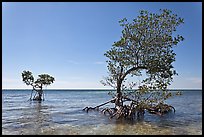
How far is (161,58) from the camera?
17.0 metres

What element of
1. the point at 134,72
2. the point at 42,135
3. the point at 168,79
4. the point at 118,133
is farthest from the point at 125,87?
the point at 42,135

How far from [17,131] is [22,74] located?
99.4 ft

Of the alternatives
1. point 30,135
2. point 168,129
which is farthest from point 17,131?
point 168,129

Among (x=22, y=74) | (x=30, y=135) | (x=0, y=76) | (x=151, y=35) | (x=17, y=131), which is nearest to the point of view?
(x=0, y=76)

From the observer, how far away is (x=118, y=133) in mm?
12320

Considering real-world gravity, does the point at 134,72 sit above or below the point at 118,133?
above

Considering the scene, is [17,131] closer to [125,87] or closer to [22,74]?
[125,87]

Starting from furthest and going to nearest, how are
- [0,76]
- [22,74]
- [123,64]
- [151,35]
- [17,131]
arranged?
[22,74], [123,64], [151,35], [17,131], [0,76]

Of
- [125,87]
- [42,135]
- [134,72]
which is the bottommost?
[42,135]

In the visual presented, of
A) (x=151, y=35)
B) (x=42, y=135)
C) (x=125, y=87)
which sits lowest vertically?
(x=42, y=135)

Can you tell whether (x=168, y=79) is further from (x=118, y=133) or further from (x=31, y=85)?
(x=31, y=85)

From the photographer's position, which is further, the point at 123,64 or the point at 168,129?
the point at 123,64

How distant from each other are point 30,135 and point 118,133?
4822mm

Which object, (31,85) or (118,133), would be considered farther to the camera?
(31,85)
